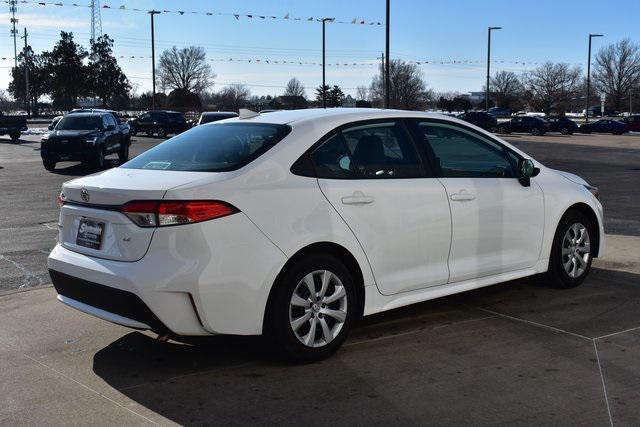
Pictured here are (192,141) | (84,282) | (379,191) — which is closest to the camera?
(84,282)

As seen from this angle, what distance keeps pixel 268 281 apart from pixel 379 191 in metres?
1.10

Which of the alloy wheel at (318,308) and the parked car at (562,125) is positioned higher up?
the parked car at (562,125)

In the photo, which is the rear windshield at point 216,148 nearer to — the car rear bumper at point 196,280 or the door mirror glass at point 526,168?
the car rear bumper at point 196,280

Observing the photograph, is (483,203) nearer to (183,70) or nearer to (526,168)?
(526,168)

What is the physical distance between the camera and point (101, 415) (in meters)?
3.87

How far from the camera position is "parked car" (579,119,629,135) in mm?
54688

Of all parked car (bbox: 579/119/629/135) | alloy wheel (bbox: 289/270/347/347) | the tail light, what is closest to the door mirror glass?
alloy wheel (bbox: 289/270/347/347)

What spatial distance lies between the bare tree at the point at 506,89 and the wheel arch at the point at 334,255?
109209mm

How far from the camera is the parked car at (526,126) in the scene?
171 feet

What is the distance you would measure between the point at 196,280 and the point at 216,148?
1.17m

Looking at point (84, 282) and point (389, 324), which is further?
point (389, 324)

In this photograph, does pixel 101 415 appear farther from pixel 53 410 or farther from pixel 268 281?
pixel 268 281

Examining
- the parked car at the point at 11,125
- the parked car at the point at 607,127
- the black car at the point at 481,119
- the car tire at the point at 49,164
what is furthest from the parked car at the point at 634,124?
the car tire at the point at 49,164

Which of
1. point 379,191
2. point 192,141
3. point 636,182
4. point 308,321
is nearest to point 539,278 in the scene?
point 379,191
